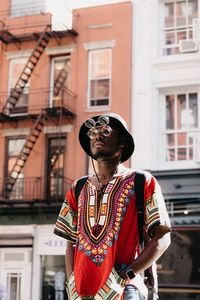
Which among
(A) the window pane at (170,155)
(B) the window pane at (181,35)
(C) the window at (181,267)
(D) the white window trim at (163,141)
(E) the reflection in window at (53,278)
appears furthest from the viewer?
(E) the reflection in window at (53,278)

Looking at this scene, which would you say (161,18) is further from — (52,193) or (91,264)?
(91,264)

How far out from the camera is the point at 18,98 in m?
21.4

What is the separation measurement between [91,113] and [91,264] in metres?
17.0

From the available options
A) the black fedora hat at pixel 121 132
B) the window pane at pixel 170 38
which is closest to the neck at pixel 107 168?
the black fedora hat at pixel 121 132

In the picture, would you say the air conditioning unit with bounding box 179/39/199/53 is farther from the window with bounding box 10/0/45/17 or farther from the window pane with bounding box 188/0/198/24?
the window with bounding box 10/0/45/17

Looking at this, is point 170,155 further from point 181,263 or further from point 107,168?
point 107,168

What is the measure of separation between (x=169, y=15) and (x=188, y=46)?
141 cm

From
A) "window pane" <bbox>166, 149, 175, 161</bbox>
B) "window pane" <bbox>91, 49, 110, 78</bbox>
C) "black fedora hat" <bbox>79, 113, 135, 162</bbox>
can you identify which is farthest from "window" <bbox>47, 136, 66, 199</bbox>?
"black fedora hat" <bbox>79, 113, 135, 162</bbox>

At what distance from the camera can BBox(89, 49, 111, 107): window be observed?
20.6m

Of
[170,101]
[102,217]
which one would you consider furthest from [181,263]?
[102,217]

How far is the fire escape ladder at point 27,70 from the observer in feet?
69.5

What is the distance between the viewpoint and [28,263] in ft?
66.2

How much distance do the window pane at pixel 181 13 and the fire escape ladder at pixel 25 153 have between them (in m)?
5.06

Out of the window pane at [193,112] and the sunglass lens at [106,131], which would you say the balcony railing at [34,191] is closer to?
the window pane at [193,112]
